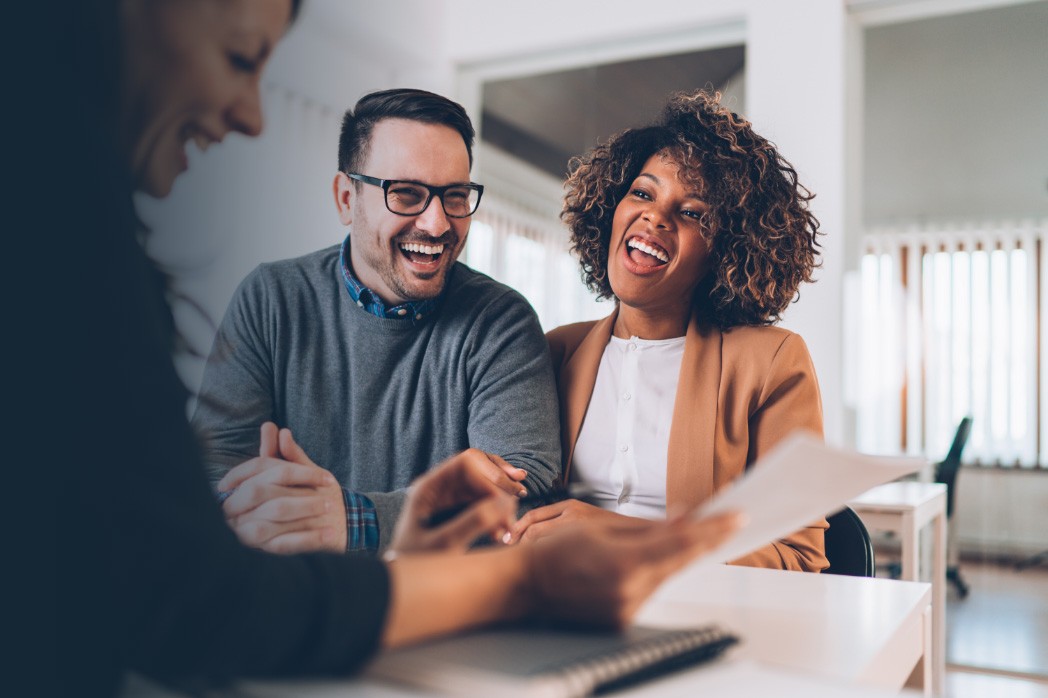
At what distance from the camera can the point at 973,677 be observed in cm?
317

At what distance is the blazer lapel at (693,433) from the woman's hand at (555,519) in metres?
0.12

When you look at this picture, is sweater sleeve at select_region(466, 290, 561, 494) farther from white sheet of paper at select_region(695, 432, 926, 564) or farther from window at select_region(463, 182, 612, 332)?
window at select_region(463, 182, 612, 332)

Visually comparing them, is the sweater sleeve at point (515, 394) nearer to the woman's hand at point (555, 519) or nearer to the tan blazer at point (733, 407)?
the woman's hand at point (555, 519)

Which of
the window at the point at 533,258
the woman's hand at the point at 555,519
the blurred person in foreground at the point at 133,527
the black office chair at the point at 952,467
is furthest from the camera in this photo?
the window at the point at 533,258

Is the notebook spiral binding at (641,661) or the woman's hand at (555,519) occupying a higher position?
the notebook spiral binding at (641,661)

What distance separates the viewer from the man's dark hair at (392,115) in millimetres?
1633

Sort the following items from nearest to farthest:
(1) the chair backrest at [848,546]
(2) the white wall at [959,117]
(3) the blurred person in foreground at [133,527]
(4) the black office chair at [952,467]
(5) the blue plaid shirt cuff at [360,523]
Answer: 1. (3) the blurred person in foreground at [133,527]
2. (5) the blue plaid shirt cuff at [360,523]
3. (1) the chair backrest at [848,546]
4. (2) the white wall at [959,117]
5. (4) the black office chair at [952,467]

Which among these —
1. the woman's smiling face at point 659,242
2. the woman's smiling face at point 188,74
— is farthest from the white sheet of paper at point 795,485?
the woman's smiling face at point 659,242

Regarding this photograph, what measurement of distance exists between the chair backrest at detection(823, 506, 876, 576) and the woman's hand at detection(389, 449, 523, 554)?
92 cm

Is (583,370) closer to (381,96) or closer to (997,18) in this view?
(381,96)

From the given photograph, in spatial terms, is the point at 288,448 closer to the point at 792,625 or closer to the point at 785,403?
the point at 792,625

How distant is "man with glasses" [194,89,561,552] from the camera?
5.03ft

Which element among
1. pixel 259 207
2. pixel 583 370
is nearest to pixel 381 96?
pixel 583 370

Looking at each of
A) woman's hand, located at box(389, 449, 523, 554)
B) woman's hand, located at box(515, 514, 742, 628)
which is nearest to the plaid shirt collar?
woman's hand, located at box(389, 449, 523, 554)
